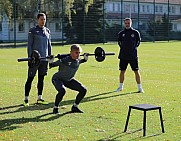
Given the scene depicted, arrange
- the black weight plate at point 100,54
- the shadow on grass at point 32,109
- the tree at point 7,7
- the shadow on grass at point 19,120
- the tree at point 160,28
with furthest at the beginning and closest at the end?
the tree at point 160,28 < the tree at point 7,7 < the black weight plate at point 100,54 < the shadow on grass at point 32,109 < the shadow on grass at point 19,120

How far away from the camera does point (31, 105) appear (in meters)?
11.1

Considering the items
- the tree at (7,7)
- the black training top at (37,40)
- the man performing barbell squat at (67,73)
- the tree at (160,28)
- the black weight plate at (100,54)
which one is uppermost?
the tree at (7,7)

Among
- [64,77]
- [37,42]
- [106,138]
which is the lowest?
[106,138]

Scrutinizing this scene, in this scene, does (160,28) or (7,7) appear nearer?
(7,7)

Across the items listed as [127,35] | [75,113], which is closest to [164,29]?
[127,35]

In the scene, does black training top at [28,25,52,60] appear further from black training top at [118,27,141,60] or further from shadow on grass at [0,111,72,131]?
black training top at [118,27,141,60]

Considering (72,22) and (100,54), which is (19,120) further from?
(72,22)

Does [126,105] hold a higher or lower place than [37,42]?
lower

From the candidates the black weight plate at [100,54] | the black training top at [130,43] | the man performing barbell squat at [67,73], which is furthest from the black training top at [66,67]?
the black training top at [130,43]

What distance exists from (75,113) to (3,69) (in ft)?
36.4

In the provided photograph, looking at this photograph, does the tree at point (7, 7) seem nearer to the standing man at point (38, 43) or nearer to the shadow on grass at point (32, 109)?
the shadow on grass at point (32, 109)

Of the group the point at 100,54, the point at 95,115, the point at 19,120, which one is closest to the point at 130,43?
the point at 100,54

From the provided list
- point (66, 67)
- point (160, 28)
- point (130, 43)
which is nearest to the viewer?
point (66, 67)

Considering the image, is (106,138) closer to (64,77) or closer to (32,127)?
(32,127)
